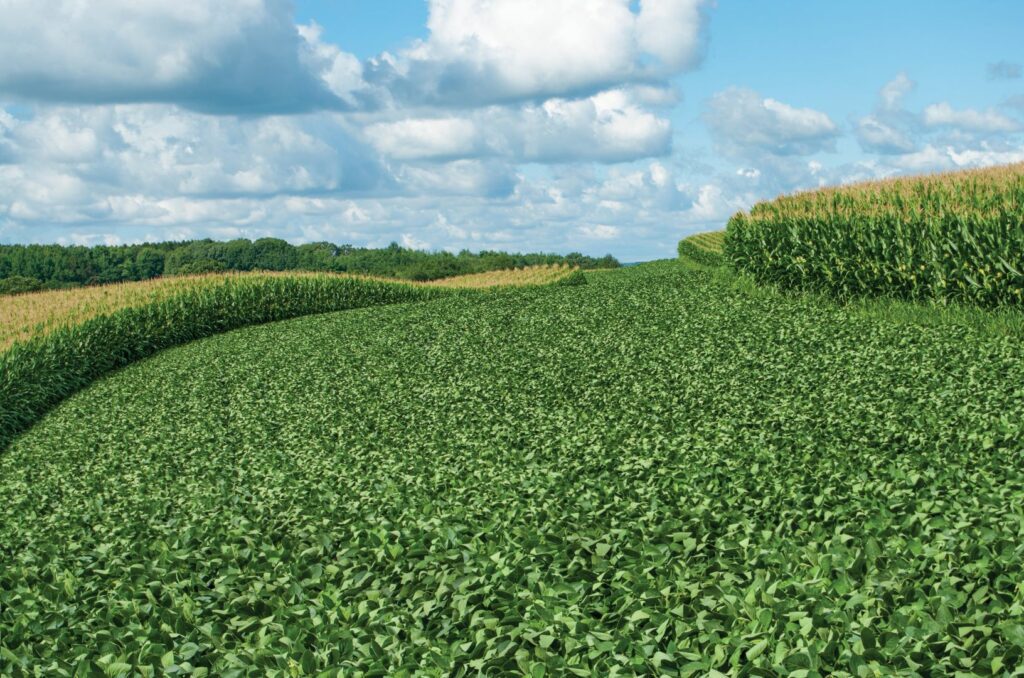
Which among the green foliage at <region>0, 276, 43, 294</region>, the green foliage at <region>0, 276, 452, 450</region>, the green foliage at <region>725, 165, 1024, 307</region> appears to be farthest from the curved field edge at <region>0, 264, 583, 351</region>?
the green foliage at <region>0, 276, 43, 294</region>

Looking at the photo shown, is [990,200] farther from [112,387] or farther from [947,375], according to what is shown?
[112,387]

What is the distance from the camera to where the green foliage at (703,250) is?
35594 millimetres

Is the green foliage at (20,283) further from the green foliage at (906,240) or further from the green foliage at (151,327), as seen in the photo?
the green foliage at (906,240)

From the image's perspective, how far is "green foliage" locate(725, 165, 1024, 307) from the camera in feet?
53.7

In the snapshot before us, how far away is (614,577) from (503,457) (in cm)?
322

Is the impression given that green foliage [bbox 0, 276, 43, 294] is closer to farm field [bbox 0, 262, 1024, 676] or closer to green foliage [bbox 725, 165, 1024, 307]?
farm field [bbox 0, 262, 1024, 676]

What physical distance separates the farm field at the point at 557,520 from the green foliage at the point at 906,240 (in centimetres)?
248

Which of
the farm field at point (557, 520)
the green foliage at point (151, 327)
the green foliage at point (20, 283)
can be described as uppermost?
the green foliage at point (20, 283)

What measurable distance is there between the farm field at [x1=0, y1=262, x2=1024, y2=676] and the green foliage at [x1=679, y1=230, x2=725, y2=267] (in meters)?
20.4

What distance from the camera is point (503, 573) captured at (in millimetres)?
6543

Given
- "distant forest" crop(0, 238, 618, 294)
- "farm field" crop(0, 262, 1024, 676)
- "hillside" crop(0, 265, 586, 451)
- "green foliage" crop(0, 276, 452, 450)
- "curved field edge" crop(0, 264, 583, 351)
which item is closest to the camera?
"farm field" crop(0, 262, 1024, 676)

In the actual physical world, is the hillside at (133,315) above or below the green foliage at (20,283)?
below

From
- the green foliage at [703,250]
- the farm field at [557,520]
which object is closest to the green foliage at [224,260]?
the green foliage at [703,250]

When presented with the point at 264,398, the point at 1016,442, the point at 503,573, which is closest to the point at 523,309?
the point at 264,398
